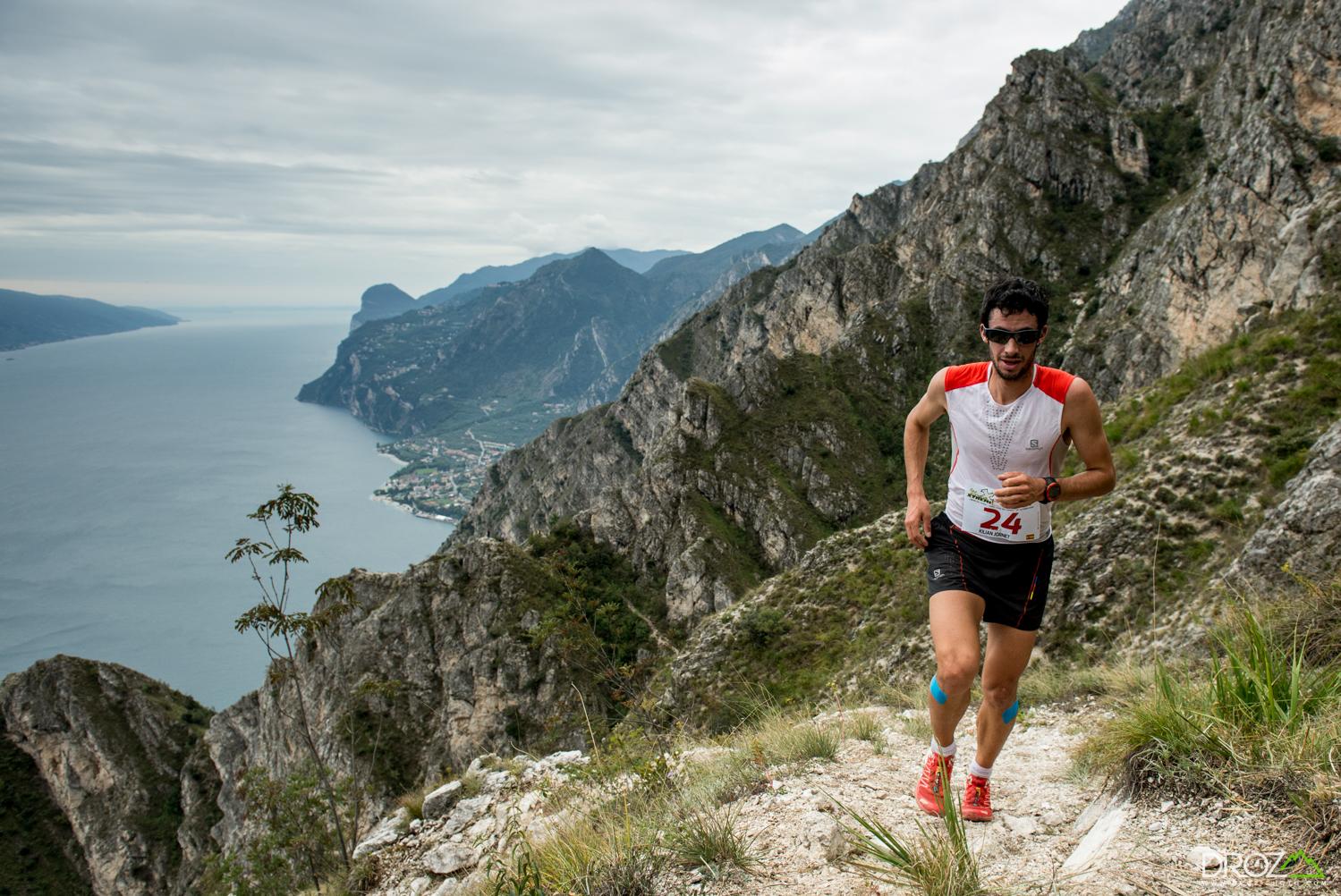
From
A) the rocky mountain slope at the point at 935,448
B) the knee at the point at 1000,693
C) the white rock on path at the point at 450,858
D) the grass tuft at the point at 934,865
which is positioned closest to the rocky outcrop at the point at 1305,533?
the rocky mountain slope at the point at 935,448

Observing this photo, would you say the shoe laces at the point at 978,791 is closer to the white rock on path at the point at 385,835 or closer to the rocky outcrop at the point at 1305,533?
the rocky outcrop at the point at 1305,533

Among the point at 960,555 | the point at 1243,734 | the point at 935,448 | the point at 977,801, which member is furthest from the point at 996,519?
the point at 935,448

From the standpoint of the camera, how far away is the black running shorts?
11.3 feet

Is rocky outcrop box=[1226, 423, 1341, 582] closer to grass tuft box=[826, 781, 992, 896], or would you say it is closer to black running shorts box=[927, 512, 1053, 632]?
black running shorts box=[927, 512, 1053, 632]

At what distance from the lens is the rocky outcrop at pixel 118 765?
43.8 m

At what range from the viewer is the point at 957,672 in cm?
343

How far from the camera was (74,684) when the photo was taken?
48.6m

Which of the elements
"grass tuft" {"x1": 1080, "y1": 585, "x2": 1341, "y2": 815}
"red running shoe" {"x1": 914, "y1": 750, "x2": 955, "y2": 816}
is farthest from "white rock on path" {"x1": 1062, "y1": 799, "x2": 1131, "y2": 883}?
"red running shoe" {"x1": 914, "y1": 750, "x2": 955, "y2": 816}

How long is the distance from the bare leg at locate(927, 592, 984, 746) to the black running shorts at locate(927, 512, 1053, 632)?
0.20 ft

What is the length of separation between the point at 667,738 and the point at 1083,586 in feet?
24.6

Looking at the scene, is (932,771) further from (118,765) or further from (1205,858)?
(118,765)

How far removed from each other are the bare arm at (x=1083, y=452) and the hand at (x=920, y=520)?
1.71ft

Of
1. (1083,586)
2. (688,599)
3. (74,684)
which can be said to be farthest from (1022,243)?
(74,684)

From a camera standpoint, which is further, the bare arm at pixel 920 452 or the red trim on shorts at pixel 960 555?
the bare arm at pixel 920 452
